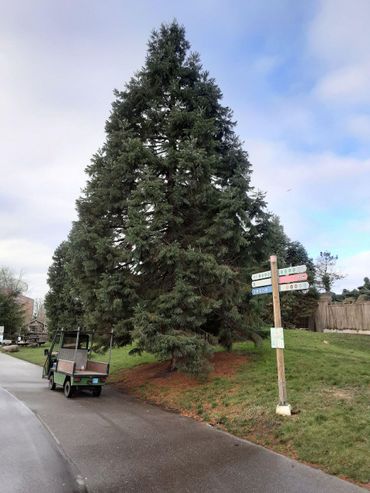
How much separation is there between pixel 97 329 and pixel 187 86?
9101 mm

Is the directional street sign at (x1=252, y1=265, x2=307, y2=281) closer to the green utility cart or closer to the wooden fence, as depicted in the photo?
the green utility cart

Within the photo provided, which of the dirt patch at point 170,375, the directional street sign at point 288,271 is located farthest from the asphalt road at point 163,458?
the directional street sign at point 288,271

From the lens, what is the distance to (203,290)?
1226cm

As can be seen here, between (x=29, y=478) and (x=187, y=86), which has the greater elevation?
(x=187, y=86)

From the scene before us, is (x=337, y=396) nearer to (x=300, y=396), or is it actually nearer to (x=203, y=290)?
(x=300, y=396)

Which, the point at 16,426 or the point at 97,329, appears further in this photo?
the point at 97,329

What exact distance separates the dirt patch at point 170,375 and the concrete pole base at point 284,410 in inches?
154

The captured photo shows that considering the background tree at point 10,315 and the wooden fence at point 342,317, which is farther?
the background tree at point 10,315

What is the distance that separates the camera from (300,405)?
26.6ft

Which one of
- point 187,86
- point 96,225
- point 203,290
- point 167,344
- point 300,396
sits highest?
point 187,86

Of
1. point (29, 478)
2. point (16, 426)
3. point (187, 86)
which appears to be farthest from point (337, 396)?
point (187, 86)

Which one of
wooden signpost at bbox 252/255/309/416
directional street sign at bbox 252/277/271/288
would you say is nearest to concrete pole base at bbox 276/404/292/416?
wooden signpost at bbox 252/255/309/416

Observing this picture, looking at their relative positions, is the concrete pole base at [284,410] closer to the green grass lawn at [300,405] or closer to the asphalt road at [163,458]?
the green grass lawn at [300,405]

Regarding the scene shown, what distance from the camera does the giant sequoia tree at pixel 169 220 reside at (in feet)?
37.4
